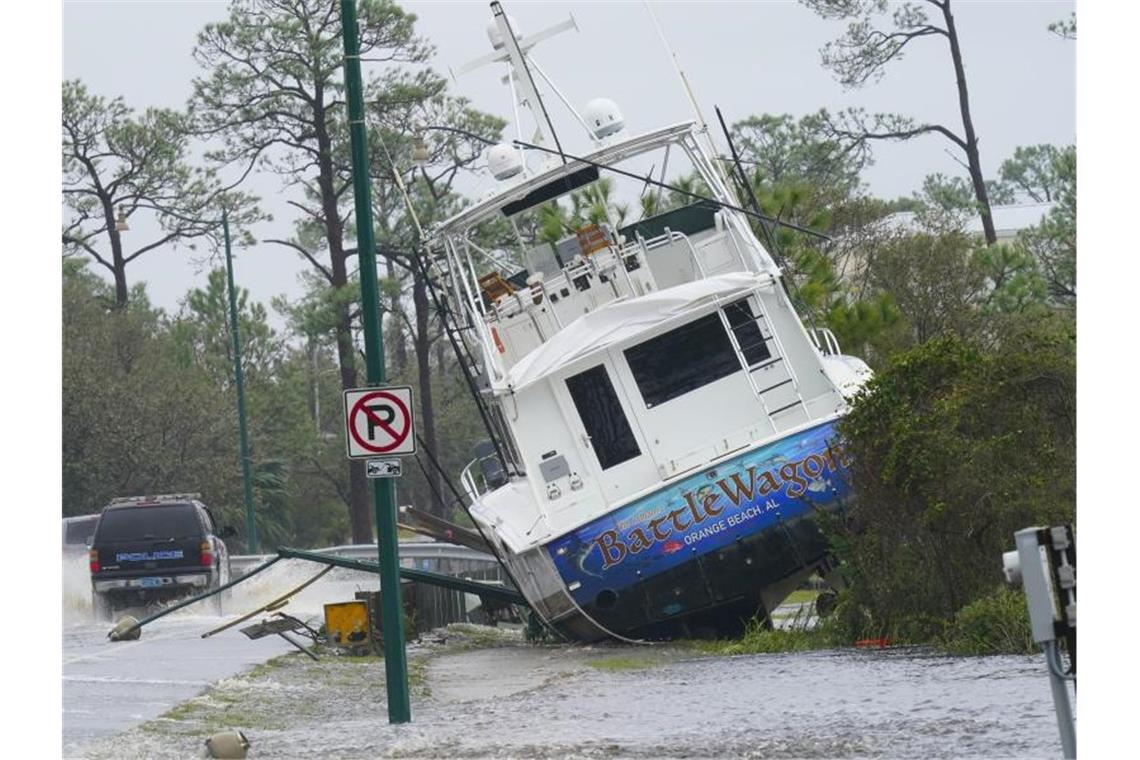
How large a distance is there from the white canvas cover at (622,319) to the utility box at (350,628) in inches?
117

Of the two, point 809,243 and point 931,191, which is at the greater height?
point 931,191

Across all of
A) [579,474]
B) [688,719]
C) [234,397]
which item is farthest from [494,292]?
[234,397]

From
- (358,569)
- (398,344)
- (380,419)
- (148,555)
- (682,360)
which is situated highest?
(398,344)

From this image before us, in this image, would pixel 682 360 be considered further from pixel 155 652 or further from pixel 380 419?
pixel 380 419

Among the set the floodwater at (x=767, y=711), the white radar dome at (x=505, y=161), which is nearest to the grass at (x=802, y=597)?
the white radar dome at (x=505, y=161)

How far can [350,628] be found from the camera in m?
24.0

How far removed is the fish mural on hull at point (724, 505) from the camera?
22641mm

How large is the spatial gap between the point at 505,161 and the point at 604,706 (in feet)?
32.9

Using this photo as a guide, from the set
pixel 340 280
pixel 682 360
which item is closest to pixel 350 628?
pixel 682 360

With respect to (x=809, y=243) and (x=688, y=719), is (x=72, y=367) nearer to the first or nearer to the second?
(x=809, y=243)

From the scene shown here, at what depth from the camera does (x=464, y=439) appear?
70.0 metres

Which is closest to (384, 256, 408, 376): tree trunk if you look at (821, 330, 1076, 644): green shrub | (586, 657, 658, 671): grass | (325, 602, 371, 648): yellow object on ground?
(325, 602, 371, 648): yellow object on ground
